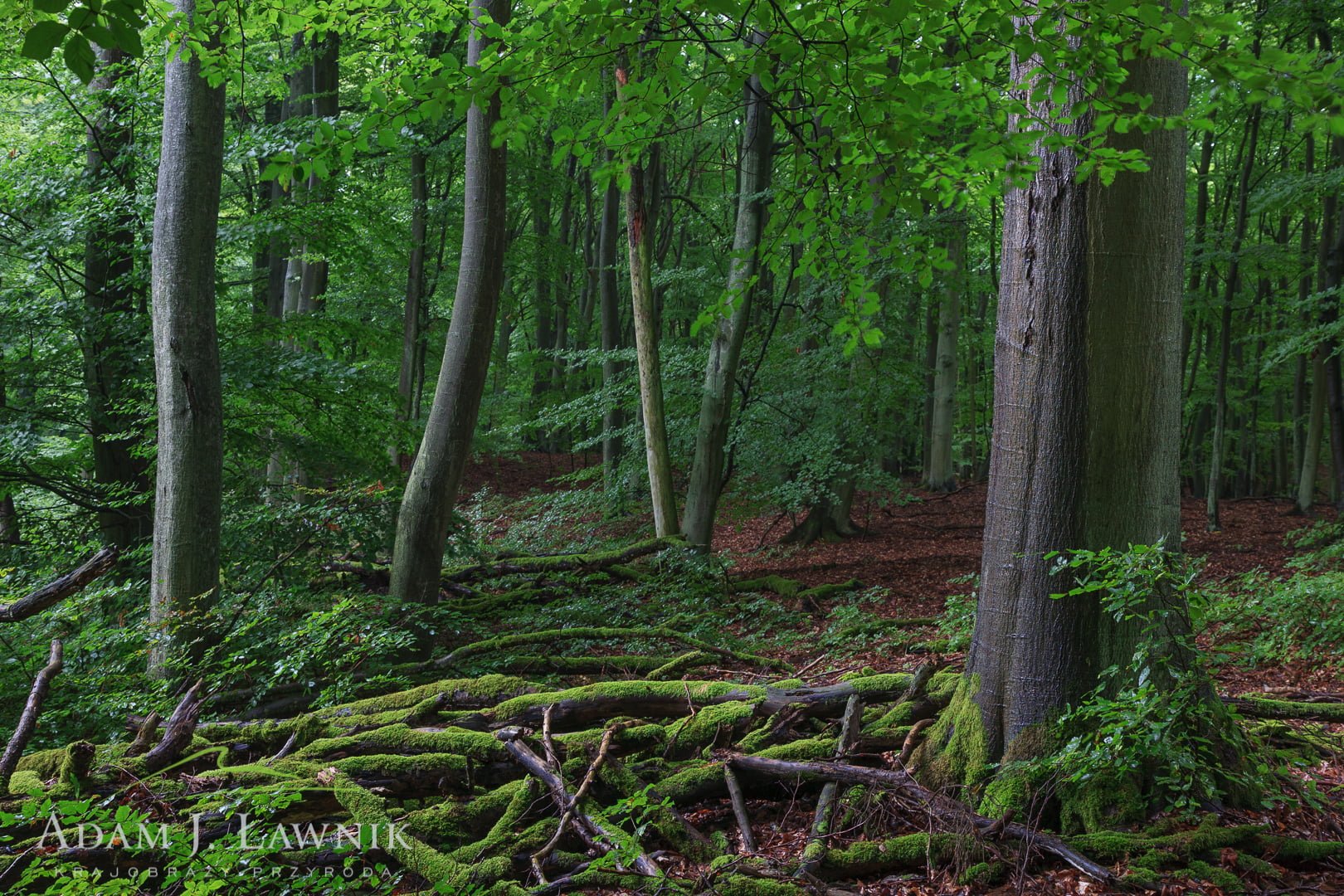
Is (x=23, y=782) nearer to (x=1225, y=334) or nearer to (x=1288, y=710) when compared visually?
(x=1288, y=710)

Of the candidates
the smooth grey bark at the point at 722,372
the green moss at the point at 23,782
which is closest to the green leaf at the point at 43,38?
the green moss at the point at 23,782

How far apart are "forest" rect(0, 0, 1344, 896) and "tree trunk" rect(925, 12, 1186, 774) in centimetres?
2

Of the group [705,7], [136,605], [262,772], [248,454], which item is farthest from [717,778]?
[248,454]

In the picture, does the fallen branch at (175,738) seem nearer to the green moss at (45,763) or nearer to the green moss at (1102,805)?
the green moss at (45,763)

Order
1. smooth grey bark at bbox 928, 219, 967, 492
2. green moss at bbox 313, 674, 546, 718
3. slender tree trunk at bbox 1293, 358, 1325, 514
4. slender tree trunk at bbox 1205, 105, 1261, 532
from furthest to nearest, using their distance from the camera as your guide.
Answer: smooth grey bark at bbox 928, 219, 967, 492, slender tree trunk at bbox 1293, 358, 1325, 514, slender tree trunk at bbox 1205, 105, 1261, 532, green moss at bbox 313, 674, 546, 718

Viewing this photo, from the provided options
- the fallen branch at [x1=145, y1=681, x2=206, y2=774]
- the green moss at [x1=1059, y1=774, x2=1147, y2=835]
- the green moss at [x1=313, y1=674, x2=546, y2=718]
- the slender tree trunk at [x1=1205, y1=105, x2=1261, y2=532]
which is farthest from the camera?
the slender tree trunk at [x1=1205, y1=105, x2=1261, y2=532]

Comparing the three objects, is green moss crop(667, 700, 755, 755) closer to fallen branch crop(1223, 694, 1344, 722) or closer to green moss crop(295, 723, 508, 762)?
green moss crop(295, 723, 508, 762)

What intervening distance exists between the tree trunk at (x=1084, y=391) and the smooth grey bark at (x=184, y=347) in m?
5.18

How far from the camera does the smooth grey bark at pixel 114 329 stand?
7.33 meters

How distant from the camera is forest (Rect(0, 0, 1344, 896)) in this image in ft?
→ 9.82

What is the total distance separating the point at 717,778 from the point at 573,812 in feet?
2.41

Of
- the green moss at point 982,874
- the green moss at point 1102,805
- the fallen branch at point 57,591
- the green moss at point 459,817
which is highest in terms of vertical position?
the fallen branch at point 57,591

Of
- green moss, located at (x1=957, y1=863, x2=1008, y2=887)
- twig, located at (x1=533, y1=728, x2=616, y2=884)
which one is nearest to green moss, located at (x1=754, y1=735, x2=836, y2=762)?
twig, located at (x1=533, y1=728, x2=616, y2=884)

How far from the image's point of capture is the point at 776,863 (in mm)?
3195
